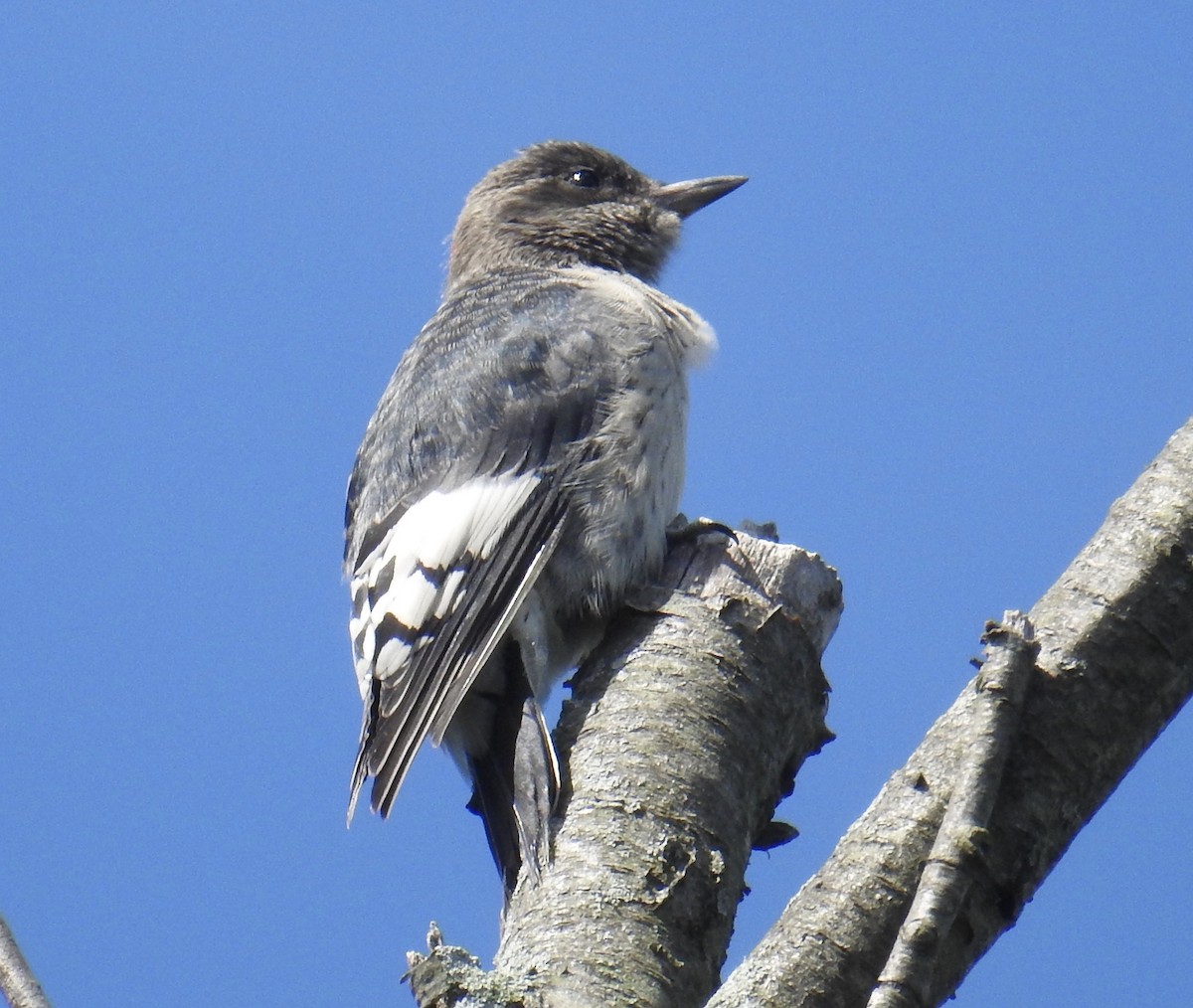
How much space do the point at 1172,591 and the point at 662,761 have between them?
1043 mm

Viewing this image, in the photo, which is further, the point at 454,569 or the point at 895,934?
the point at 454,569

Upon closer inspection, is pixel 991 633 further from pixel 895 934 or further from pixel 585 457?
pixel 585 457

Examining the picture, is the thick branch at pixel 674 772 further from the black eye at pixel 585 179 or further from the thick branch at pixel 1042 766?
the black eye at pixel 585 179

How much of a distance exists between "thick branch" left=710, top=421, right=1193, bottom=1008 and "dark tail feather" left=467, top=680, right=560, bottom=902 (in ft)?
2.08

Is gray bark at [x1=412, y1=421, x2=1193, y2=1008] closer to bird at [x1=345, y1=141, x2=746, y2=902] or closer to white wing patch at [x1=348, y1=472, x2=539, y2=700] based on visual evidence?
bird at [x1=345, y1=141, x2=746, y2=902]

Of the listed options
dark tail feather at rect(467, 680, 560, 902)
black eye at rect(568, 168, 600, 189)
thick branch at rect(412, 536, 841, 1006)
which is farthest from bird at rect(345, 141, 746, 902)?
black eye at rect(568, 168, 600, 189)

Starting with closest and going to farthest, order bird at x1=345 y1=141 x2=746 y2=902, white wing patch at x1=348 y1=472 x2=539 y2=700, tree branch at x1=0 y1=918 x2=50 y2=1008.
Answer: tree branch at x1=0 y1=918 x2=50 y2=1008
bird at x1=345 y1=141 x2=746 y2=902
white wing patch at x1=348 y1=472 x2=539 y2=700

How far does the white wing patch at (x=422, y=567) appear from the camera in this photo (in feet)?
13.4

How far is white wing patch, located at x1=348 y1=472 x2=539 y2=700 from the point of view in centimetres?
407

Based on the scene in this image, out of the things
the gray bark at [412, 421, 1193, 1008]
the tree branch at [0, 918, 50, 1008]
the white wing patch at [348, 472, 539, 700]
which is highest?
the white wing patch at [348, 472, 539, 700]

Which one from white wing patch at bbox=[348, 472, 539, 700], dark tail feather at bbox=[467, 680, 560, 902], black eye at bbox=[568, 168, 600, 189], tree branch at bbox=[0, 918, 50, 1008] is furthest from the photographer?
black eye at bbox=[568, 168, 600, 189]

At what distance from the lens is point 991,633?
286cm

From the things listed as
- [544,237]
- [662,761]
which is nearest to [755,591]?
[662,761]

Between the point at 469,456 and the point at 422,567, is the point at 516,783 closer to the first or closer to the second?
the point at 422,567
